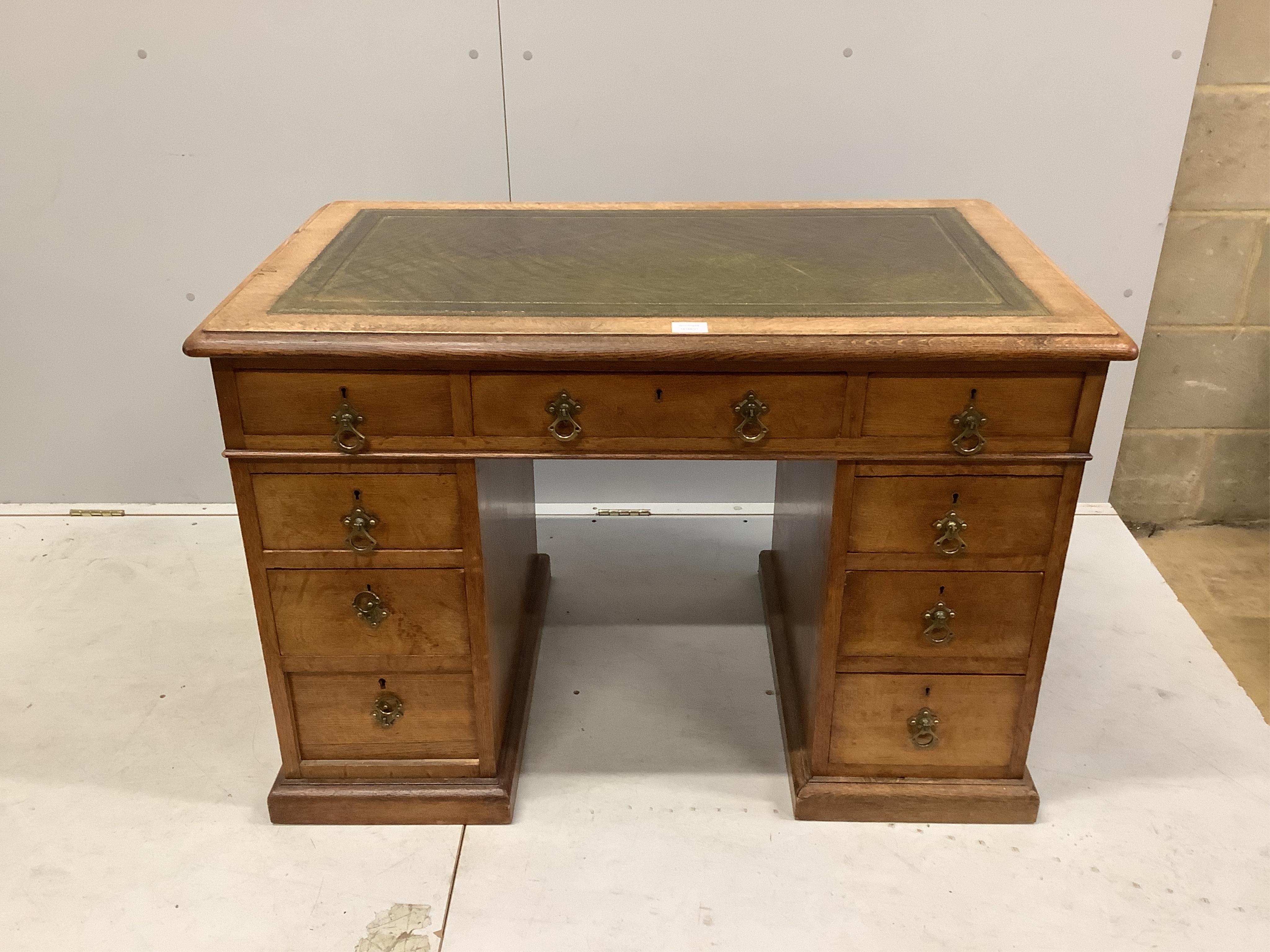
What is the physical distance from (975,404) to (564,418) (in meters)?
0.55

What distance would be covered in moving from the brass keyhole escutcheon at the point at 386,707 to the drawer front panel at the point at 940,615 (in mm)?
691

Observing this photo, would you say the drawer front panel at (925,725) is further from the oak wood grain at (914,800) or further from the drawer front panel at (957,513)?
the drawer front panel at (957,513)

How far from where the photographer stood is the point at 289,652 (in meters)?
1.52

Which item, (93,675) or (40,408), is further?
(40,408)

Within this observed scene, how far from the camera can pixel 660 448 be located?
1.38 m

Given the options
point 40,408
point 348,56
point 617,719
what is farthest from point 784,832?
point 40,408

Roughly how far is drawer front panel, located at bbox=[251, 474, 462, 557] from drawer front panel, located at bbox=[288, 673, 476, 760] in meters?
0.24

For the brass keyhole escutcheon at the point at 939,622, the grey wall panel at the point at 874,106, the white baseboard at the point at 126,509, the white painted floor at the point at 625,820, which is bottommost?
the white baseboard at the point at 126,509

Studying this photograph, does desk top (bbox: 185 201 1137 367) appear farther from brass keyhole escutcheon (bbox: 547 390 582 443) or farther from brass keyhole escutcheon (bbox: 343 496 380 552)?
brass keyhole escutcheon (bbox: 343 496 380 552)

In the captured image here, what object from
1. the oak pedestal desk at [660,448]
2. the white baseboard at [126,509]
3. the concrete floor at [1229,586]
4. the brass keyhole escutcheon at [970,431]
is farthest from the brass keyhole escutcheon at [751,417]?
the white baseboard at [126,509]

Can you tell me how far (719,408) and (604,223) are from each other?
587mm

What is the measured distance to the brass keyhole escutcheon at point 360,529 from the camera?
4.64ft

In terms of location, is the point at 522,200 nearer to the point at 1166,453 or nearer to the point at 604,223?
the point at 604,223

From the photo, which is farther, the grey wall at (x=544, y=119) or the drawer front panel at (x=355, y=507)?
the grey wall at (x=544, y=119)
